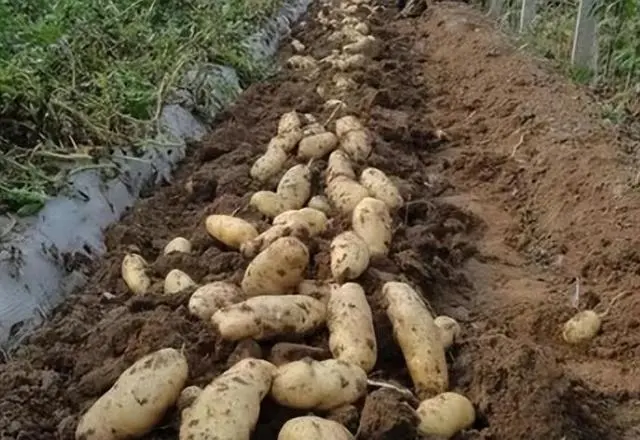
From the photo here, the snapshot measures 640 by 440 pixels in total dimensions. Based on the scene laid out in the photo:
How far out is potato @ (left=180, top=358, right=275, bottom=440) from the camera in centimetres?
250

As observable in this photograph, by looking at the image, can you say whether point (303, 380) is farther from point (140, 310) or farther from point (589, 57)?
point (589, 57)

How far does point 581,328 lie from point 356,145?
5.56ft

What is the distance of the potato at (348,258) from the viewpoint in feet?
11.1

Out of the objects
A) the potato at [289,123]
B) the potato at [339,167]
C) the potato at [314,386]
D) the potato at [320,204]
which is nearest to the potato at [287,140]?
the potato at [289,123]

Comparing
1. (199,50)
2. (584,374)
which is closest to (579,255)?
(584,374)

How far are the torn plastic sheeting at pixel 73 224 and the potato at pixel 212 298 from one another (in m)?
0.74

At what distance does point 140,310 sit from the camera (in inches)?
132

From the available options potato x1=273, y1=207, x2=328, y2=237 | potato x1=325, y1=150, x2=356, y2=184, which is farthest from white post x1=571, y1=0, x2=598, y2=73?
potato x1=273, y1=207, x2=328, y2=237

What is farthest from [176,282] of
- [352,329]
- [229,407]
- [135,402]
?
[229,407]

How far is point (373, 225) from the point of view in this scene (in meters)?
3.87

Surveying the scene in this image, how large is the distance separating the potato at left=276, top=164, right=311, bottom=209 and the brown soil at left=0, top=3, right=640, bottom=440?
7.6 inches

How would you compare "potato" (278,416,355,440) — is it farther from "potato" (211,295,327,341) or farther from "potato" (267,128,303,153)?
"potato" (267,128,303,153)

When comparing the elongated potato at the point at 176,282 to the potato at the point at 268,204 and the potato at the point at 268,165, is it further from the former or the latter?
the potato at the point at 268,165

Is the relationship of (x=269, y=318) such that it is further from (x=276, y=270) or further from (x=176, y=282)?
(x=176, y=282)
